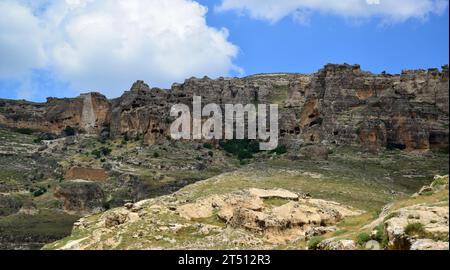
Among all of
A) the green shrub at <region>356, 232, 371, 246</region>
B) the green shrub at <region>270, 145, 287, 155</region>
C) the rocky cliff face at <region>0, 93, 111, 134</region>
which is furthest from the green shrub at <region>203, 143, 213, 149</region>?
the green shrub at <region>356, 232, 371, 246</region>

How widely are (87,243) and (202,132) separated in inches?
3159

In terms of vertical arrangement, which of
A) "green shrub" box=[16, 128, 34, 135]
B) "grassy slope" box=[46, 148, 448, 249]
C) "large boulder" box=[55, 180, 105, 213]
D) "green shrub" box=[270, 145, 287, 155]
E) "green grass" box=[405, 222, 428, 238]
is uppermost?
"green shrub" box=[16, 128, 34, 135]

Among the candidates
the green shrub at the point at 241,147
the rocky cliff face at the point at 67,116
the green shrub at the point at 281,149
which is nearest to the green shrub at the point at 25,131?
the rocky cliff face at the point at 67,116

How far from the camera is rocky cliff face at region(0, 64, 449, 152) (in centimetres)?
8469

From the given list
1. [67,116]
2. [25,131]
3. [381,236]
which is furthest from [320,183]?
[67,116]

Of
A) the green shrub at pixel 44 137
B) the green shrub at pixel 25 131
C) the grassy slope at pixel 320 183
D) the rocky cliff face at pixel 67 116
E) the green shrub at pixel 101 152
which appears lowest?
the grassy slope at pixel 320 183

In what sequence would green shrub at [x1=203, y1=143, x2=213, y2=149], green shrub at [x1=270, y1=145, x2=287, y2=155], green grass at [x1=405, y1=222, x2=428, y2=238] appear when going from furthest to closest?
green shrub at [x1=203, y1=143, x2=213, y2=149] < green shrub at [x1=270, y1=145, x2=287, y2=155] < green grass at [x1=405, y1=222, x2=428, y2=238]

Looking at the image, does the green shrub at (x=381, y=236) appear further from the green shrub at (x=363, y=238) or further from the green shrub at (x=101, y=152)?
the green shrub at (x=101, y=152)

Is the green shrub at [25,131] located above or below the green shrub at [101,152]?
above

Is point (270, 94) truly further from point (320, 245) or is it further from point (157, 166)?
point (320, 245)

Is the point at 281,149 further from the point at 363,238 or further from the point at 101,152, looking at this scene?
the point at 363,238

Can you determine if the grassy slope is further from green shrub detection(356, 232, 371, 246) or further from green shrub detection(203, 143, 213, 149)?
green shrub detection(203, 143, 213, 149)

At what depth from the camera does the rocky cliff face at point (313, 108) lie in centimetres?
8469

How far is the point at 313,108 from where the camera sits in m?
100
